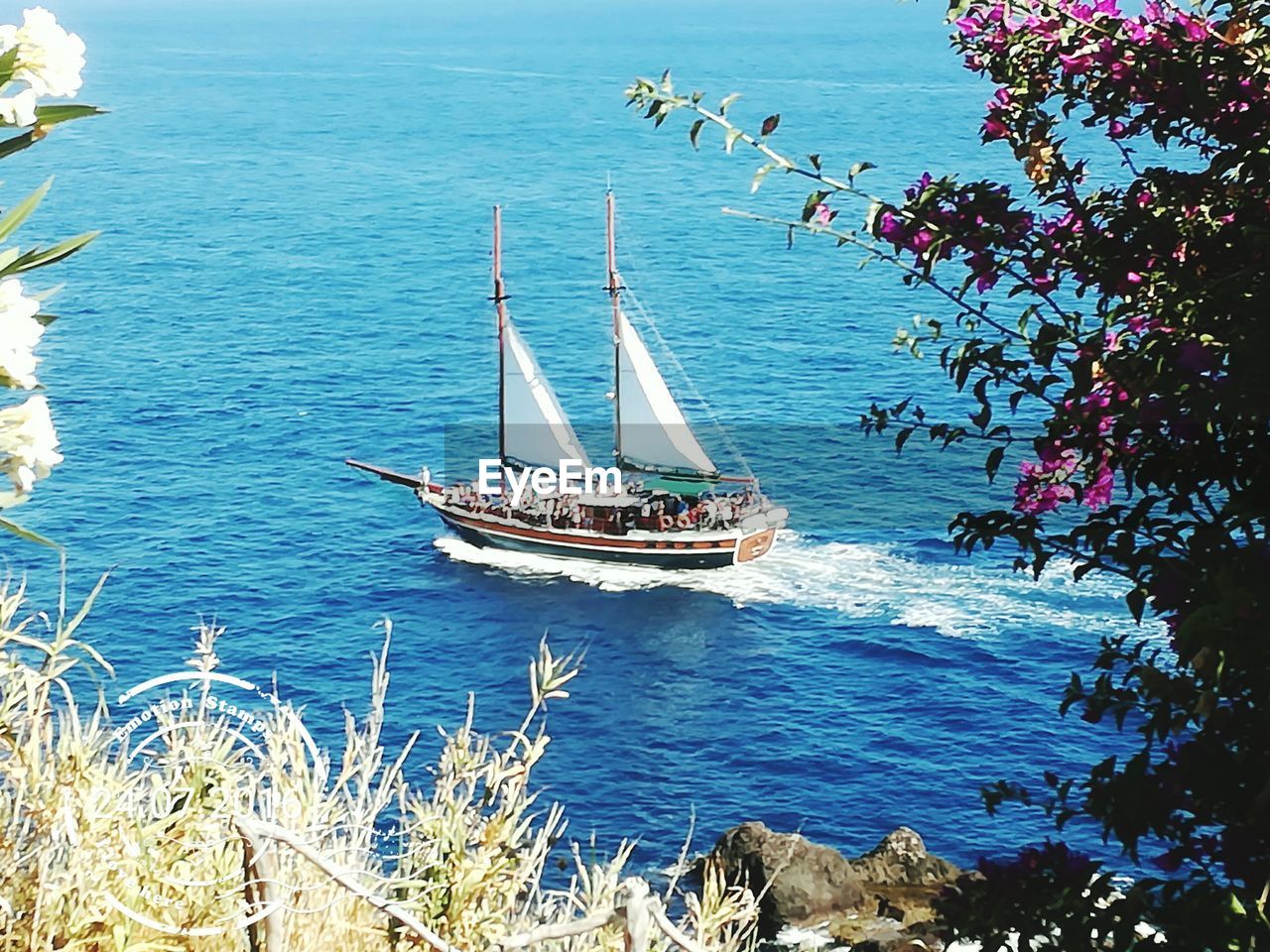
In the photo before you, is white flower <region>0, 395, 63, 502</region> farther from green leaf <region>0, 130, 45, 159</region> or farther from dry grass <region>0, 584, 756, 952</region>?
dry grass <region>0, 584, 756, 952</region>

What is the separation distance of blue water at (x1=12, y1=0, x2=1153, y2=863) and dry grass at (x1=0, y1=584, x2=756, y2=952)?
78.8ft

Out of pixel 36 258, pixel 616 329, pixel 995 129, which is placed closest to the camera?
pixel 36 258

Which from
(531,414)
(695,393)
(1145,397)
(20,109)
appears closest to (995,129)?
(1145,397)

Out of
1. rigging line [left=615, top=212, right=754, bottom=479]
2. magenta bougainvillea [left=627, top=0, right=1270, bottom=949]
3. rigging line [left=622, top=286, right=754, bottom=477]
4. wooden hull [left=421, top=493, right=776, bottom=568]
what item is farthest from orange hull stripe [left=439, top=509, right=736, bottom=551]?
magenta bougainvillea [left=627, top=0, right=1270, bottom=949]

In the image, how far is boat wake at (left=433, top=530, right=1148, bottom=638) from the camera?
198 ft

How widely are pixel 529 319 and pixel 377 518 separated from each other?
2801cm

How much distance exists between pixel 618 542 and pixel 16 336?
212 ft

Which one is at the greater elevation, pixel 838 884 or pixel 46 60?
pixel 46 60

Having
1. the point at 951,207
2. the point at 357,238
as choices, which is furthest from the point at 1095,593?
the point at 357,238

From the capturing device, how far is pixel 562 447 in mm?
72062

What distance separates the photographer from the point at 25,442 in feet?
11.6

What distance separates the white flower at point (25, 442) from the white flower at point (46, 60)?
705 millimetres

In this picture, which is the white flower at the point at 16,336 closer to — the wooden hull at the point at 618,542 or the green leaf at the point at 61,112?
the green leaf at the point at 61,112

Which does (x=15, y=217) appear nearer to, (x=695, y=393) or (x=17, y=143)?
(x=17, y=143)
